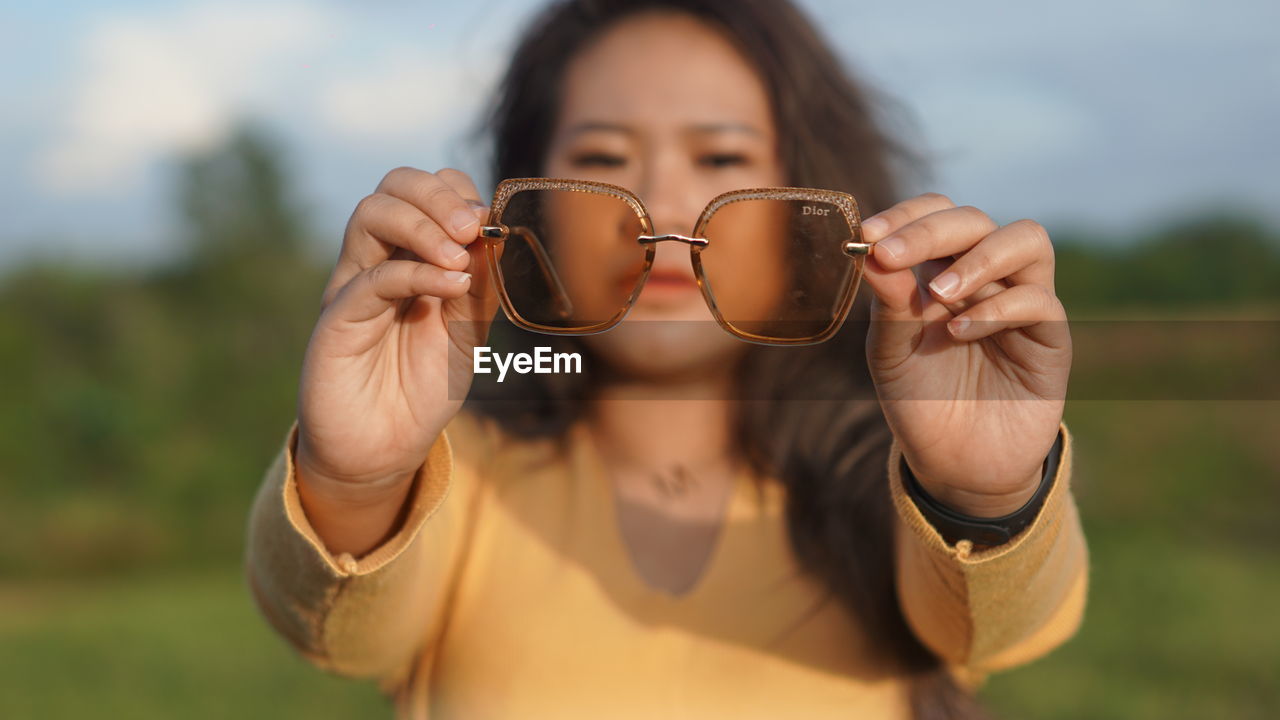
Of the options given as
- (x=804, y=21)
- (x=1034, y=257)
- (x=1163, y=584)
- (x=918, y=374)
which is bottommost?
(x=1163, y=584)

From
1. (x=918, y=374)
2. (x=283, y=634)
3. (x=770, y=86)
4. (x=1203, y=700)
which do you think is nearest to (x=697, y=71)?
(x=770, y=86)

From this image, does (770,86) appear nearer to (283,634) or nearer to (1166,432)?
(283,634)

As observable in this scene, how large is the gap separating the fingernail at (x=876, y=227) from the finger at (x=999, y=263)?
8 centimetres

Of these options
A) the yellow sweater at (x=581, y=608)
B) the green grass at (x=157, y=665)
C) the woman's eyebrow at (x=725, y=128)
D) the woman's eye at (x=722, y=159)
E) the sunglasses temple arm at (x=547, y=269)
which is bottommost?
the green grass at (x=157, y=665)

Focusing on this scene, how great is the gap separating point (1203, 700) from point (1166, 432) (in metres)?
1.35

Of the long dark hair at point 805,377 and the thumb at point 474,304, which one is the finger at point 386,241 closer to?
the thumb at point 474,304

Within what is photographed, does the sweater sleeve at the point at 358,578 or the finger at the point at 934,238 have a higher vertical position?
the finger at the point at 934,238

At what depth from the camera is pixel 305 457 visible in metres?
1.12

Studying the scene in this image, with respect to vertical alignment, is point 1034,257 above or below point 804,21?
below

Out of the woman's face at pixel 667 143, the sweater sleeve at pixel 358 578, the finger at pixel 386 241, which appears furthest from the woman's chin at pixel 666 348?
the finger at pixel 386 241

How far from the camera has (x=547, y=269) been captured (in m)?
1.17

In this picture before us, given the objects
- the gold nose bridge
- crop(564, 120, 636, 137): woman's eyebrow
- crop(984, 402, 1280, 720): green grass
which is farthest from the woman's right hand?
crop(984, 402, 1280, 720): green grass

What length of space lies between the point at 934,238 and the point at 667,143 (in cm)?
56

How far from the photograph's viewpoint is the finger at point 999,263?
992 mm
